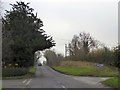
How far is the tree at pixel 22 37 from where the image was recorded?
54.6m

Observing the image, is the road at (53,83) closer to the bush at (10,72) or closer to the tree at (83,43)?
the bush at (10,72)

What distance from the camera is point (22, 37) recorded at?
5597 centimetres

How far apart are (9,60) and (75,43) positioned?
2571 inches

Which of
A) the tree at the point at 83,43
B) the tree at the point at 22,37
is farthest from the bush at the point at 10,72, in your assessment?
the tree at the point at 83,43

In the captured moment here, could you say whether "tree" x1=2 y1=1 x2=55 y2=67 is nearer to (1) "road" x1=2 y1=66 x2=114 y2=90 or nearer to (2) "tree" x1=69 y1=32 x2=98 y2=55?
(1) "road" x1=2 y1=66 x2=114 y2=90

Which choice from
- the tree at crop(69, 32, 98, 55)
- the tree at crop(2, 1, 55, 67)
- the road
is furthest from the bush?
the tree at crop(69, 32, 98, 55)

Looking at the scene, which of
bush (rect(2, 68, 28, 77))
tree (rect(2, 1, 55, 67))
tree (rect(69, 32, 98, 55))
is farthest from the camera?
tree (rect(69, 32, 98, 55))

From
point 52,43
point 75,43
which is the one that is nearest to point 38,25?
point 52,43

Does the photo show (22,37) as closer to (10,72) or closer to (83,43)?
(10,72)

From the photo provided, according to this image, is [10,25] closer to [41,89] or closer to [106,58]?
[106,58]

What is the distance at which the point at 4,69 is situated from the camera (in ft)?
165

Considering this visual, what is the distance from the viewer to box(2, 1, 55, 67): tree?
179ft

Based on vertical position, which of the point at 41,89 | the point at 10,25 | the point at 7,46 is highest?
the point at 10,25

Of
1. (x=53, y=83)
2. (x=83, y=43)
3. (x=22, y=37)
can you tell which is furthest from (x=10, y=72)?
(x=83, y=43)
